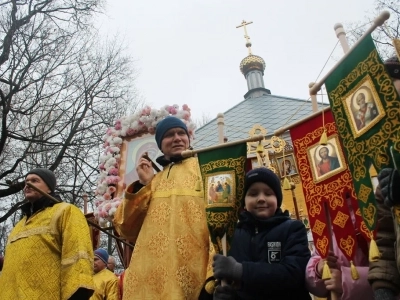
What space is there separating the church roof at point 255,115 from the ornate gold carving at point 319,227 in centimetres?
1303

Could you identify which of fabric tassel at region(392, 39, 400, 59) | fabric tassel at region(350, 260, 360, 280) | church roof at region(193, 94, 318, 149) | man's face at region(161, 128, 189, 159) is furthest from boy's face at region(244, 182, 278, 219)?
church roof at region(193, 94, 318, 149)

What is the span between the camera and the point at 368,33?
2098 mm

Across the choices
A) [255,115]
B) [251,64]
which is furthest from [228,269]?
[251,64]

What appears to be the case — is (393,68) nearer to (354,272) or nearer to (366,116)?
(366,116)

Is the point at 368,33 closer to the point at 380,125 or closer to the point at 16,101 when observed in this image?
the point at 380,125

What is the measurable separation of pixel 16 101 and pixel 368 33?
10583 mm

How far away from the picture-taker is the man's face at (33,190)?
3723 mm

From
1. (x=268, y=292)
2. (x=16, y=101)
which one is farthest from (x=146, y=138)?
(x=16, y=101)

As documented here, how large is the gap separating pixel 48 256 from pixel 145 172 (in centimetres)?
103

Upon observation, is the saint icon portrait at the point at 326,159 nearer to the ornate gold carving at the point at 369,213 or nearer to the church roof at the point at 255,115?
the ornate gold carving at the point at 369,213

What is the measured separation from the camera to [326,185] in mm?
2473

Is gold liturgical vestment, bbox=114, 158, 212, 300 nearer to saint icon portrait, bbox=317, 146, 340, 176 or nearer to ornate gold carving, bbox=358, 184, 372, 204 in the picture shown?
saint icon portrait, bbox=317, 146, 340, 176

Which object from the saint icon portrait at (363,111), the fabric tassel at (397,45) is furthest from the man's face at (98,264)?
the fabric tassel at (397,45)

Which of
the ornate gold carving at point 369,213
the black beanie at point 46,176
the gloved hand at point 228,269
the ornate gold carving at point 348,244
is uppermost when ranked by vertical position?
the black beanie at point 46,176
